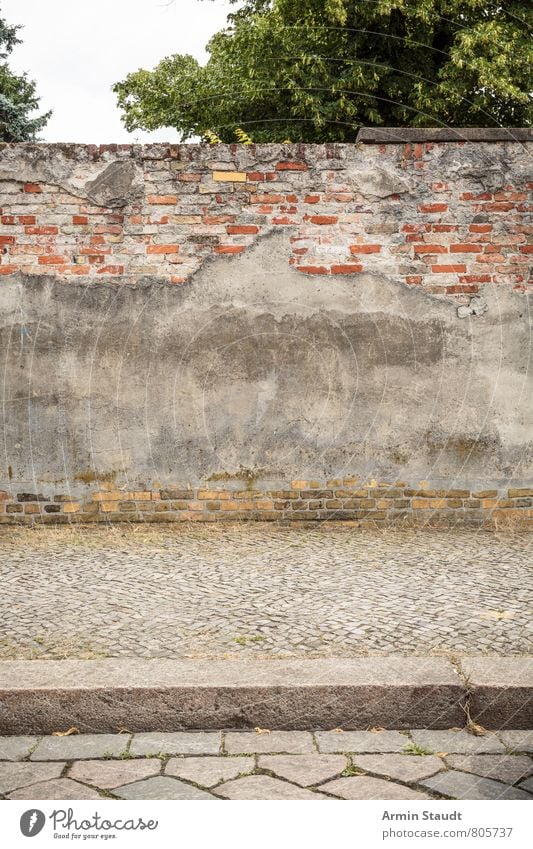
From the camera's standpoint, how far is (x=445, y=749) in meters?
2.85

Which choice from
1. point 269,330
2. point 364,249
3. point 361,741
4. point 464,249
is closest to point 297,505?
point 269,330

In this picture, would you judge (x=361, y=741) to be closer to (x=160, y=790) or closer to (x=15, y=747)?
(x=160, y=790)

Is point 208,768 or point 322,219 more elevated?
point 322,219

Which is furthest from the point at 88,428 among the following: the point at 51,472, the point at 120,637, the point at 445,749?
the point at 445,749

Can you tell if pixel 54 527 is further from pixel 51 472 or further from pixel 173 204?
pixel 173 204

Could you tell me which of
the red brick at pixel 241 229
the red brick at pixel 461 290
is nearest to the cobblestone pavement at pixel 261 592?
the red brick at pixel 461 290

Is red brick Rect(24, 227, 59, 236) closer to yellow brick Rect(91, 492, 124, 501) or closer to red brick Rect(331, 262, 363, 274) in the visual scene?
yellow brick Rect(91, 492, 124, 501)

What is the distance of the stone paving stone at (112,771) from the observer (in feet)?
8.50

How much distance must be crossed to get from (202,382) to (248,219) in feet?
4.14

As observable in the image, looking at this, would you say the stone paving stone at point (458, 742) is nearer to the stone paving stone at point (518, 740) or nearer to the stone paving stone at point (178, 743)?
the stone paving stone at point (518, 740)

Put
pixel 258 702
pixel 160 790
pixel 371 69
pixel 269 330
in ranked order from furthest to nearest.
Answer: pixel 371 69 → pixel 269 330 → pixel 258 702 → pixel 160 790

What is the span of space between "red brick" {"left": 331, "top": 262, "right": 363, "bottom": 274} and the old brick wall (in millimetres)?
11

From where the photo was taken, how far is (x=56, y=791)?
2535mm

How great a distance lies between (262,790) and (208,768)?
→ 0.24 m
